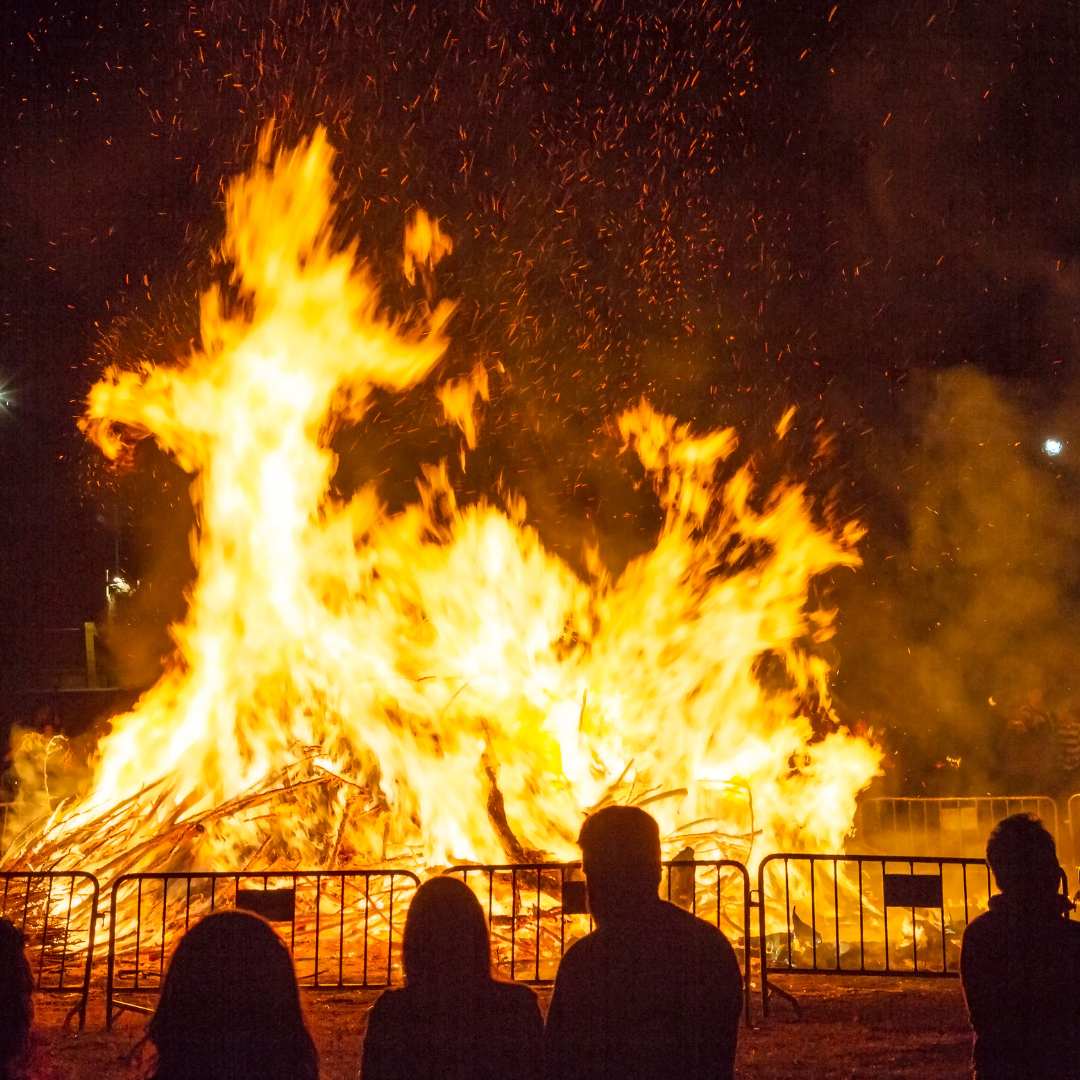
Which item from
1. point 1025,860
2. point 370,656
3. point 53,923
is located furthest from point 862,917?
point 53,923

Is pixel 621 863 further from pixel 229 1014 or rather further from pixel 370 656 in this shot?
pixel 370 656

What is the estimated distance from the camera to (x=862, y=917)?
28.6 ft

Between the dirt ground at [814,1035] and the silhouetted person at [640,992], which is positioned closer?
the silhouetted person at [640,992]

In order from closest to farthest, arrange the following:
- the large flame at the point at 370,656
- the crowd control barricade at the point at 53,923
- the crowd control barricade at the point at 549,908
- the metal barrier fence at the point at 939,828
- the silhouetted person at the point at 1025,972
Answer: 1. the silhouetted person at the point at 1025,972
2. the crowd control barricade at the point at 549,908
3. the crowd control barricade at the point at 53,923
4. the large flame at the point at 370,656
5. the metal barrier fence at the point at 939,828

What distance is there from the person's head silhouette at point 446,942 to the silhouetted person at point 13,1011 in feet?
2.75

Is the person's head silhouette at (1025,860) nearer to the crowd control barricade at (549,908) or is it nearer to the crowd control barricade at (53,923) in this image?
the crowd control barricade at (549,908)

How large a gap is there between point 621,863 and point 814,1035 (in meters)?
4.47

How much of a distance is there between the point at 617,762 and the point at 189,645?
4351 millimetres

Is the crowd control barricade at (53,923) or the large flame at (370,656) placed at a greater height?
the large flame at (370,656)

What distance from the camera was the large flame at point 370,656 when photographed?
34.2ft

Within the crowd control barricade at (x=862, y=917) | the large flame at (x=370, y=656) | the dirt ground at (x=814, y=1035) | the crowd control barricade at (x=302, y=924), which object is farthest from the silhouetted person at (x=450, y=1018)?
the large flame at (x=370, y=656)

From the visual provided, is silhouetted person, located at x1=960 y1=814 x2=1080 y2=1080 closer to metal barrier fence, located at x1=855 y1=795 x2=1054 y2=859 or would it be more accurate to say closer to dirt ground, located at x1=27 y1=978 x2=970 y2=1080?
dirt ground, located at x1=27 y1=978 x2=970 y2=1080

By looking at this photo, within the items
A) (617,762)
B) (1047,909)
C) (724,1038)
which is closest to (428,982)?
(724,1038)

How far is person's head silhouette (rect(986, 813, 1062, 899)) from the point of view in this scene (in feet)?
10.6
